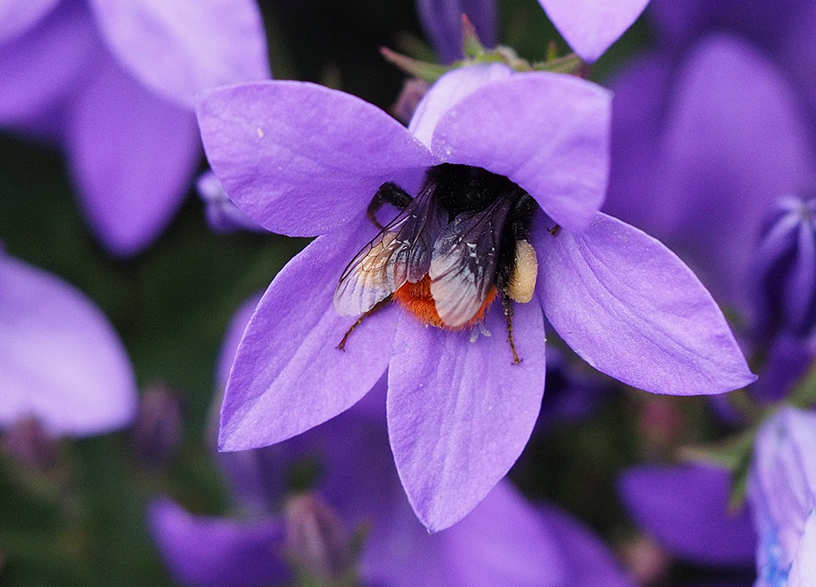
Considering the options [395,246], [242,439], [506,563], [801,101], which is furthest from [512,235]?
[801,101]

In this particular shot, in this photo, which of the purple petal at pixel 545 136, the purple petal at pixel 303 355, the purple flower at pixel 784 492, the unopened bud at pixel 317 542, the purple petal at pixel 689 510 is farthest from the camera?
the purple petal at pixel 689 510

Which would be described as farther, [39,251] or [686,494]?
[39,251]

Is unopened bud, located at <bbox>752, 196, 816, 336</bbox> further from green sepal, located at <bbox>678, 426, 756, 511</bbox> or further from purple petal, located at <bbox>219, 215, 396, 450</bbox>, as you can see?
purple petal, located at <bbox>219, 215, 396, 450</bbox>

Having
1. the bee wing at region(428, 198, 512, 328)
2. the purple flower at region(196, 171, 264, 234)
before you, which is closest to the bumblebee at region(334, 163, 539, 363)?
the bee wing at region(428, 198, 512, 328)

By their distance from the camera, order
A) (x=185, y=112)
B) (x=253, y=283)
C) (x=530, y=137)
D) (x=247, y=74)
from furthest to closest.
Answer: (x=253, y=283) < (x=185, y=112) < (x=247, y=74) < (x=530, y=137)

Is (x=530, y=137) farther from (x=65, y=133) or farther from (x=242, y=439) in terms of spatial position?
(x=65, y=133)

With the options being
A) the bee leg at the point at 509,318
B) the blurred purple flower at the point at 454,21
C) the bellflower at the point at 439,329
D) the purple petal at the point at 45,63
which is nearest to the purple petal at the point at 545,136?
the bellflower at the point at 439,329

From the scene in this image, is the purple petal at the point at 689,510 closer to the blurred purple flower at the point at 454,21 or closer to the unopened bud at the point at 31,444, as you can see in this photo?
the blurred purple flower at the point at 454,21
